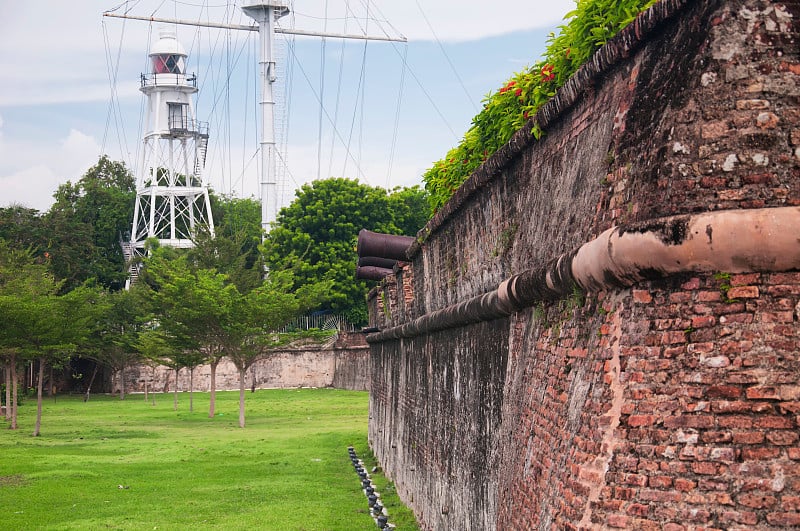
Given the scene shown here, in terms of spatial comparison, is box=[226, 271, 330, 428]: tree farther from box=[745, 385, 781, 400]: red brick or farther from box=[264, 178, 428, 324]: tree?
Answer: box=[745, 385, 781, 400]: red brick

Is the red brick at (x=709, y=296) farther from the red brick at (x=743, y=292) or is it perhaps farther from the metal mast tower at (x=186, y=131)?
the metal mast tower at (x=186, y=131)

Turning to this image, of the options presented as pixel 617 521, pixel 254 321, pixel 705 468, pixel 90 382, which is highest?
pixel 254 321

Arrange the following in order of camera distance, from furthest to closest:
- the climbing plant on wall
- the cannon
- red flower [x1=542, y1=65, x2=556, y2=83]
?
the cannon, red flower [x1=542, y1=65, x2=556, y2=83], the climbing plant on wall

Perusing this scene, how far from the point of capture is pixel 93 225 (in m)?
60.6

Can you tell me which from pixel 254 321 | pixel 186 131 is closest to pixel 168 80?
pixel 186 131

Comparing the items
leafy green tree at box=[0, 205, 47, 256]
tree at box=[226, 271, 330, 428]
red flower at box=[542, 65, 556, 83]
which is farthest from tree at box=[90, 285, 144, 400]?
red flower at box=[542, 65, 556, 83]

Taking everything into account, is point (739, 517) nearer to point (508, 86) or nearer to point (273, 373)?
point (508, 86)

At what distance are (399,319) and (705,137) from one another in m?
11.2

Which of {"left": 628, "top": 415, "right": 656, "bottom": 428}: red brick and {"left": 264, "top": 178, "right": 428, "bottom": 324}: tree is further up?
{"left": 264, "top": 178, "right": 428, "bottom": 324}: tree

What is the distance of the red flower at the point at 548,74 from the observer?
7042mm

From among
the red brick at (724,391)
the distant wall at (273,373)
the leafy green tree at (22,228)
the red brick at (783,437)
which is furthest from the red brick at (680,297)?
the leafy green tree at (22,228)

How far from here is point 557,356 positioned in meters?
5.29

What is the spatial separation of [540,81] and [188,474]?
1240 cm

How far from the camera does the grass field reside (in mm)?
12945
